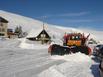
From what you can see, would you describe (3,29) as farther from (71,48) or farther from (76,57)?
(76,57)

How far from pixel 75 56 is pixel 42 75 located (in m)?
9.02

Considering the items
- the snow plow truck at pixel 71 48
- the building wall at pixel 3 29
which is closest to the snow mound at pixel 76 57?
the snow plow truck at pixel 71 48

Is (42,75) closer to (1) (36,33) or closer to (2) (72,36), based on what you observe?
(2) (72,36)

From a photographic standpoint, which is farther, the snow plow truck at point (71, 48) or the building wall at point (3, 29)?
the building wall at point (3, 29)

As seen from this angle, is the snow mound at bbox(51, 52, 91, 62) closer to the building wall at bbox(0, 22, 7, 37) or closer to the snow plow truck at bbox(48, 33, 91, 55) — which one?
the snow plow truck at bbox(48, 33, 91, 55)

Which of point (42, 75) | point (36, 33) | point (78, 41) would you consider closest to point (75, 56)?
point (78, 41)

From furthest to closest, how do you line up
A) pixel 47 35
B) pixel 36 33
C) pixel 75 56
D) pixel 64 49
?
pixel 47 35 → pixel 36 33 → pixel 64 49 → pixel 75 56

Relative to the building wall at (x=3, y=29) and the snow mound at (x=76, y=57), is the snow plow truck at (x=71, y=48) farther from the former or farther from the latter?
the building wall at (x=3, y=29)

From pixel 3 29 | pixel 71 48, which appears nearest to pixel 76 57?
pixel 71 48

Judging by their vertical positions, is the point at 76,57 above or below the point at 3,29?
below

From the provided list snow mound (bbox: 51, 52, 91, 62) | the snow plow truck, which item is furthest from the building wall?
snow mound (bbox: 51, 52, 91, 62)

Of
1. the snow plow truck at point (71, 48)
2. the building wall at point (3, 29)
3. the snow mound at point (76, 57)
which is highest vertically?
the building wall at point (3, 29)

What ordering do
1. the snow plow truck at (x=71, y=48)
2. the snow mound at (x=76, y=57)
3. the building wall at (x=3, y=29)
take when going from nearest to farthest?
the snow mound at (x=76, y=57) → the snow plow truck at (x=71, y=48) → the building wall at (x=3, y=29)

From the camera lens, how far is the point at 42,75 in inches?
514
